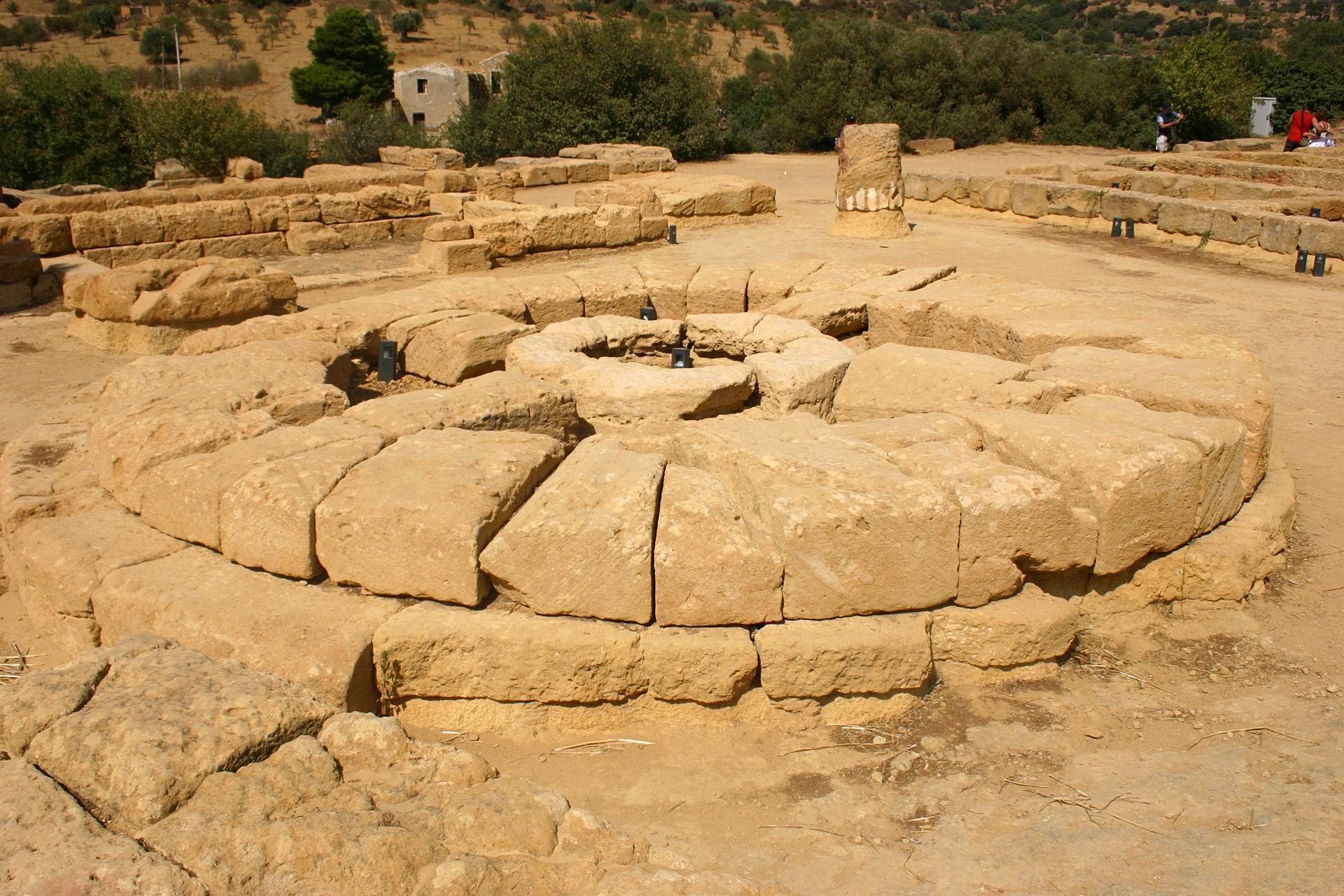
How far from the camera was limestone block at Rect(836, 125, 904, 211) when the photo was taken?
40.6 feet

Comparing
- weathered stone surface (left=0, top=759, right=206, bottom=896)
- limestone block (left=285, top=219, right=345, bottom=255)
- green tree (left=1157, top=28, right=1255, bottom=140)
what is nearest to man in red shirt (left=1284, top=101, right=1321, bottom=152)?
green tree (left=1157, top=28, right=1255, bottom=140)

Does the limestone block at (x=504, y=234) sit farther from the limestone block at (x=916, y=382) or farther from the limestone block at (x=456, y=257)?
the limestone block at (x=916, y=382)

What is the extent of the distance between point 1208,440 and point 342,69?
110 ft

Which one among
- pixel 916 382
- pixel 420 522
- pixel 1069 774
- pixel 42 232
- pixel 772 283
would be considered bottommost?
pixel 1069 774

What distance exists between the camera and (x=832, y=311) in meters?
7.04

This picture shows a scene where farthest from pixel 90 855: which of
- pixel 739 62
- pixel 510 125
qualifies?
pixel 739 62

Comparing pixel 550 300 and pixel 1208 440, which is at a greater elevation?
pixel 550 300

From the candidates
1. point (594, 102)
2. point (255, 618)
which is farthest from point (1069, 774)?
point (594, 102)

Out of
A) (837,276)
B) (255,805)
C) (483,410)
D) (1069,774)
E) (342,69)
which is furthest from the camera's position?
(342,69)

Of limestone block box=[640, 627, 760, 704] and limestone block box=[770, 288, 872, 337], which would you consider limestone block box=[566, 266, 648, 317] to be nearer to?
limestone block box=[770, 288, 872, 337]

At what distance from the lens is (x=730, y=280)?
795 cm

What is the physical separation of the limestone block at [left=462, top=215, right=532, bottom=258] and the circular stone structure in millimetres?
6629

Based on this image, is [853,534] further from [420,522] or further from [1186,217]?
[1186,217]

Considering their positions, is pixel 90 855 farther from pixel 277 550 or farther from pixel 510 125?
pixel 510 125
